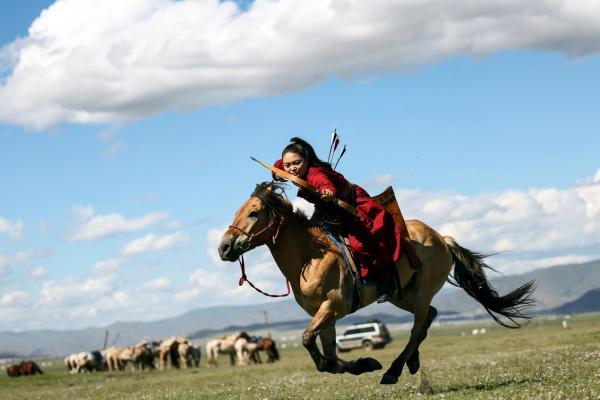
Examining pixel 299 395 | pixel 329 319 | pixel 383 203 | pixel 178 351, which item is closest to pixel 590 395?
pixel 329 319

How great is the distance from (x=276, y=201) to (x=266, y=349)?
55074mm

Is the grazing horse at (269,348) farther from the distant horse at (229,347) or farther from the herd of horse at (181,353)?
the distant horse at (229,347)

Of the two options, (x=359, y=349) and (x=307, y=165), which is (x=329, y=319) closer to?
(x=307, y=165)

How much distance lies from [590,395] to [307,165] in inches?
202

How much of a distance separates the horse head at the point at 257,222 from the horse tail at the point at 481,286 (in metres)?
4.14

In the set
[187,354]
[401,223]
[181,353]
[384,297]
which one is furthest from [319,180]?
[187,354]

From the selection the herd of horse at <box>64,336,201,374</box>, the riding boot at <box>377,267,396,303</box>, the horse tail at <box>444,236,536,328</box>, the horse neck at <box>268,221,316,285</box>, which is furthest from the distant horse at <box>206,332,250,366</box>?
the horse neck at <box>268,221,316,285</box>

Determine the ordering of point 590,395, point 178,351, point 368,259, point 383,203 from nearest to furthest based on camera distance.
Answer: point 590,395
point 368,259
point 383,203
point 178,351

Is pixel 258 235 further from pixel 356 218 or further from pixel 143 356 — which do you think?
pixel 143 356

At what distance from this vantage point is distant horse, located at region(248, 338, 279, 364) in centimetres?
6712

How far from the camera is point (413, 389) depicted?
49.8ft

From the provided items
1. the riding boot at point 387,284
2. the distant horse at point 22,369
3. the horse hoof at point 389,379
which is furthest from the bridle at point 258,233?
the distant horse at point 22,369

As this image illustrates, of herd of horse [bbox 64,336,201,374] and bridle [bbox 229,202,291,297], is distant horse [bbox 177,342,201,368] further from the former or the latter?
bridle [bbox 229,202,291,297]

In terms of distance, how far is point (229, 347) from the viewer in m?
72.4
